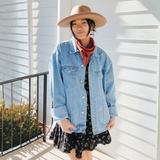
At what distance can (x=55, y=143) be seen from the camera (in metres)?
1.63

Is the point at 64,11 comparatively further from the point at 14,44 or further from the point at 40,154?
the point at 14,44

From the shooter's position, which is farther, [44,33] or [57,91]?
[44,33]

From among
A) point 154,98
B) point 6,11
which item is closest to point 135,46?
point 154,98

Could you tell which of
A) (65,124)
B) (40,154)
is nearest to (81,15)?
(65,124)

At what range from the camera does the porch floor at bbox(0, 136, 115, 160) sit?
8.15ft

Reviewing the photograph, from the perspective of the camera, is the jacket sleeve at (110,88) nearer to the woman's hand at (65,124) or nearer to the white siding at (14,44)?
the woman's hand at (65,124)

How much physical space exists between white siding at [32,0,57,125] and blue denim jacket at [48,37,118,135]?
1.86 m

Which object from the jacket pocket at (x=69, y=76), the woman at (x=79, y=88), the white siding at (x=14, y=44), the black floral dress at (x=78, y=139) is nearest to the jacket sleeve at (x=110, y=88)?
the woman at (x=79, y=88)

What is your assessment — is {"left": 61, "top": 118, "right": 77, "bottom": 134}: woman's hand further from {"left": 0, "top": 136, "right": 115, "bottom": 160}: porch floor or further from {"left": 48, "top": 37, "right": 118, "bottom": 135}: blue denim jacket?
{"left": 0, "top": 136, "right": 115, "bottom": 160}: porch floor

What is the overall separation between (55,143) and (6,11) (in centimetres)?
377

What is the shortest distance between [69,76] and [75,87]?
0.09 m

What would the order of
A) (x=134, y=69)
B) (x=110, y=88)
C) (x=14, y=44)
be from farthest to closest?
(x=14, y=44) → (x=134, y=69) → (x=110, y=88)

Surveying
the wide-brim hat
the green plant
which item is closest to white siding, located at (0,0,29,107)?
the green plant

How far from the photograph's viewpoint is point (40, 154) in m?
2.56
